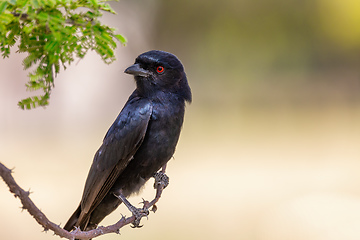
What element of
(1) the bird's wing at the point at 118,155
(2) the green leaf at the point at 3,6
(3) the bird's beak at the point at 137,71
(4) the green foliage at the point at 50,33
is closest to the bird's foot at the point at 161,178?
(1) the bird's wing at the point at 118,155

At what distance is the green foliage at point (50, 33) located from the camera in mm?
1417

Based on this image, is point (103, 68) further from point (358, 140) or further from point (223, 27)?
point (358, 140)

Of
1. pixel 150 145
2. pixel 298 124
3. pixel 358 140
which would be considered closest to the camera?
pixel 150 145

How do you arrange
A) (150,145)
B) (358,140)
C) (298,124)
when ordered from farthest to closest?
1. (298,124)
2. (358,140)
3. (150,145)

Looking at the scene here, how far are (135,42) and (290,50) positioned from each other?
9.59 feet

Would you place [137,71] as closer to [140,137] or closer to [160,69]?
[160,69]

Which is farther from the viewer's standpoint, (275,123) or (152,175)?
(275,123)

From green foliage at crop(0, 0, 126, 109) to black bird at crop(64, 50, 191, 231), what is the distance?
898 mm

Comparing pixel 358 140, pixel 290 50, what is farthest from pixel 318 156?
pixel 290 50

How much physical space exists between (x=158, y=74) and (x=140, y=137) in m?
0.34

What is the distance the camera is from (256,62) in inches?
394

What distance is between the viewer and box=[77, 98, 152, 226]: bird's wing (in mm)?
2514

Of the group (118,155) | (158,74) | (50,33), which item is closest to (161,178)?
(118,155)

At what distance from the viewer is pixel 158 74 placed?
8.45 feet
